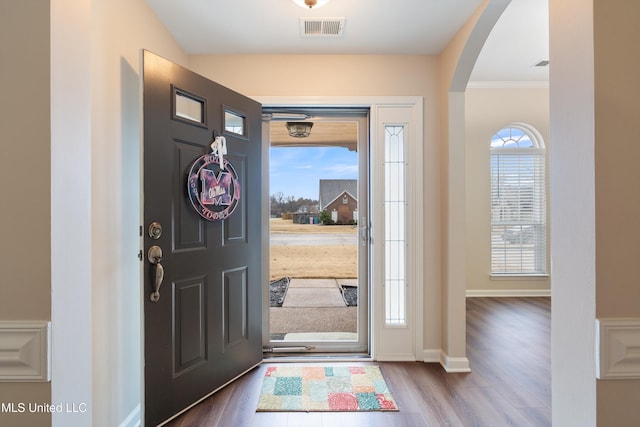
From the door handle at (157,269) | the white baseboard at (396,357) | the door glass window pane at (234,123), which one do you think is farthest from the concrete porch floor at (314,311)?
the door glass window pane at (234,123)

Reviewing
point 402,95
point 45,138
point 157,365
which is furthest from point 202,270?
point 402,95

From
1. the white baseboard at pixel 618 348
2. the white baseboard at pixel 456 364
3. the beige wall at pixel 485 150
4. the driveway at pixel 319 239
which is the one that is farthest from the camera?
the beige wall at pixel 485 150

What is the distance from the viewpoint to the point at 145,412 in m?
1.66

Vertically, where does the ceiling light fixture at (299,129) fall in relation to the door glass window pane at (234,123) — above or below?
above

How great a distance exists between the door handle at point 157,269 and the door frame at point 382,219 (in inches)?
57.3

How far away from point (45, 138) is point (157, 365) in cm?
139

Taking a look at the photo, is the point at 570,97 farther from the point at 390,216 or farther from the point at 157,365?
the point at 157,365

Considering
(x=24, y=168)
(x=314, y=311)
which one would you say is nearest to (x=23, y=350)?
(x=24, y=168)

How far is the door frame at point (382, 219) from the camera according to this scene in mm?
2605

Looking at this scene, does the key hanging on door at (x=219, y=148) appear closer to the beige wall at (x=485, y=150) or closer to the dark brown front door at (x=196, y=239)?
the dark brown front door at (x=196, y=239)

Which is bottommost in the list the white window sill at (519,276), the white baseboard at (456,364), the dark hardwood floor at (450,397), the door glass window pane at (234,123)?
the dark hardwood floor at (450,397)

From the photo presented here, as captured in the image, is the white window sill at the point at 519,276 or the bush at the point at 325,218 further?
the white window sill at the point at 519,276

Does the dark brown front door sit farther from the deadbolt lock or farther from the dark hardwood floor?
the dark hardwood floor

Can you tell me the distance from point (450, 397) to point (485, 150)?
3.51 metres
